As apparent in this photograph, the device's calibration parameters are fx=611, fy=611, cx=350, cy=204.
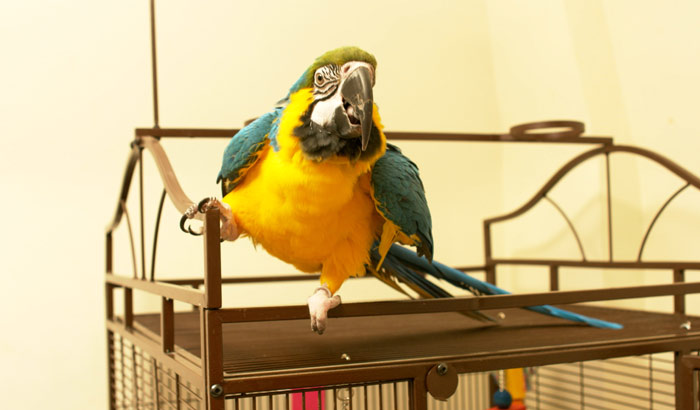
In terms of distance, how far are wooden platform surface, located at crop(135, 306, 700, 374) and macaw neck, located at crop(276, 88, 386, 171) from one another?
0.31 meters

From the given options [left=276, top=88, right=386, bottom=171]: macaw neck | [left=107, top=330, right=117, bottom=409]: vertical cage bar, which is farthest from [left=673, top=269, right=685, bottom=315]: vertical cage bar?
[left=107, top=330, right=117, bottom=409]: vertical cage bar

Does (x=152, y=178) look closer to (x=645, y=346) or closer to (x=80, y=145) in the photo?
(x=80, y=145)

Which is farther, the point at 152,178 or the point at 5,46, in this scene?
the point at 152,178

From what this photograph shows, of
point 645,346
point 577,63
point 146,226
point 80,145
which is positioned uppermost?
point 577,63

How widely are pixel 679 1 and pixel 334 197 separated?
1.19 m

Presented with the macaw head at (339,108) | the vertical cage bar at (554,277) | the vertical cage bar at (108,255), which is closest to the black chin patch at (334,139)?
the macaw head at (339,108)

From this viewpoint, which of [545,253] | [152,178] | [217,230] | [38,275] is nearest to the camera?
[217,230]

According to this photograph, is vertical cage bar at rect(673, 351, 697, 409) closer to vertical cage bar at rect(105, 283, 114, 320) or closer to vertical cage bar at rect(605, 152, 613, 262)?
vertical cage bar at rect(605, 152, 613, 262)

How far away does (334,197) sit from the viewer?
3.13 feet

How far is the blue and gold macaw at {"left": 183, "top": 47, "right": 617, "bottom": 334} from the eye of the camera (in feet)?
2.91

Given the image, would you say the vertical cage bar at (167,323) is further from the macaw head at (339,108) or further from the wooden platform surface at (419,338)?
the macaw head at (339,108)

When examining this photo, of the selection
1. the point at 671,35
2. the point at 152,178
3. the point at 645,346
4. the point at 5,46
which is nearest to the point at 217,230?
the point at 645,346

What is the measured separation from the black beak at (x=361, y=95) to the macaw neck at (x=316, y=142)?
0.15ft

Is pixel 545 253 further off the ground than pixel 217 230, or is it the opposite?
pixel 217 230
